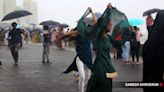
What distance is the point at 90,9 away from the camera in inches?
335

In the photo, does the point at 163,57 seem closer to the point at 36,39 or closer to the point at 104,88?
the point at 104,88

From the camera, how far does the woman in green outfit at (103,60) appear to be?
698cm

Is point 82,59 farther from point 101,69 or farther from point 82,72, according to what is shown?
point 101,69

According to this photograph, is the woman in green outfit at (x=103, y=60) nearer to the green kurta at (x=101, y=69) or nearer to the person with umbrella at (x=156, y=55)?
the green kurta at (x=101, y=69)

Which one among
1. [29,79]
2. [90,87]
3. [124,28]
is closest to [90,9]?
[124,28]

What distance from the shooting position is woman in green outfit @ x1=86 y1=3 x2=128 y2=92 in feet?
22.9

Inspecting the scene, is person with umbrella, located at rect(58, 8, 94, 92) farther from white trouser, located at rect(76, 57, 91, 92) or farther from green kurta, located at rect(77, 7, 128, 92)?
green kurta, located at rect(77, 7, 128, 92)

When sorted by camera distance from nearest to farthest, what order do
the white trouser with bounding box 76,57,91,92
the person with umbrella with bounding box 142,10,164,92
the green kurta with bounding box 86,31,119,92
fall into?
the person with umbrella with bounding box 142,10,164,92 → the green kurta with bounding box 86,31,119,92 → the white trouser with bounding box 76,57,91,92

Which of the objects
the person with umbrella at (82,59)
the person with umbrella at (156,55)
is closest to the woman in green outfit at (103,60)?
the person with umbrella at (82,59)

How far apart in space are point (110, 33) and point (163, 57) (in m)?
3.67

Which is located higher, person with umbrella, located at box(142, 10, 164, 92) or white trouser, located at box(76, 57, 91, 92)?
person with umbrella, located at box(142, 10, 164, 92)

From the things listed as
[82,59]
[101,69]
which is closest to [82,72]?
[82,59]

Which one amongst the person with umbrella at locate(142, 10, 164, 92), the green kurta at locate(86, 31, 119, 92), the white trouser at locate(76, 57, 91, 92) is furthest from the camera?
the white trouser at locate(76, 57, 91, 92)

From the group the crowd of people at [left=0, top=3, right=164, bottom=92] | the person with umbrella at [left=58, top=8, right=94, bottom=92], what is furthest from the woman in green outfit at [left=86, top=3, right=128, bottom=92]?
the person with umbrella at [left=58, top=8, right=94, bottom=92]
